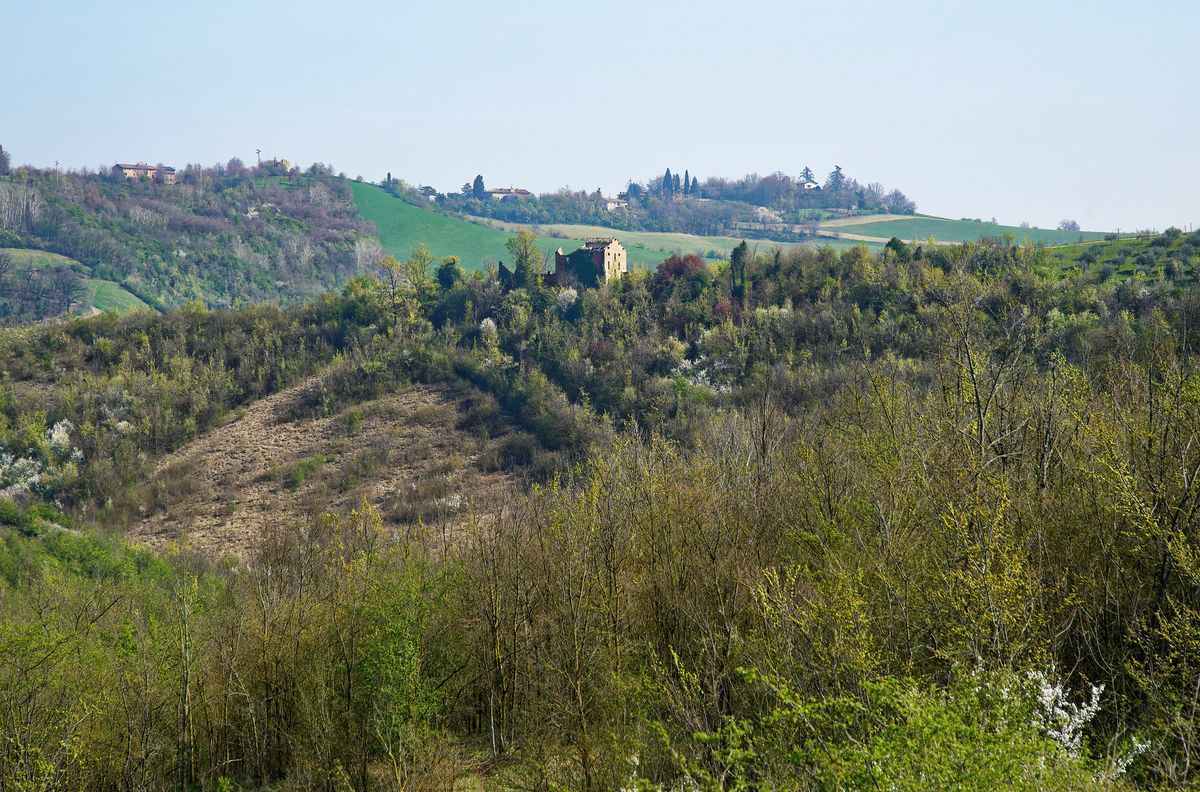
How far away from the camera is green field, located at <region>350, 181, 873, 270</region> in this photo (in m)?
121

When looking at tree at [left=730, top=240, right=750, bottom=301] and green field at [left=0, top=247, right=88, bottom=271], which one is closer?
tree at [left=730, top=240, right=750, bottom=301]

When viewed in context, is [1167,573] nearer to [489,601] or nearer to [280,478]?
[489,601]

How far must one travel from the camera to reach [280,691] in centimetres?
2212

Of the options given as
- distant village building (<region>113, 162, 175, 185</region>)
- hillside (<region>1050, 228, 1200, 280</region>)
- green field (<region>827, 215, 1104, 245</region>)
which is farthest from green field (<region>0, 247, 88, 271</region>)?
hillside (<region>1050, 228, 1200, 280</region>)

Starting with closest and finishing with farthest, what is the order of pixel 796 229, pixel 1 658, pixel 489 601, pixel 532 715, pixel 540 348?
pixel 532 715 < pixel 1 658 < pixel 489 601 < pixel 540 348 < pixel 796 229

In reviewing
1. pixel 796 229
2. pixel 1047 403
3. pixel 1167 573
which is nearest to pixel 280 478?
pixel 1047 403

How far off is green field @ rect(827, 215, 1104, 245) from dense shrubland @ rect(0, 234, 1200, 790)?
219ft

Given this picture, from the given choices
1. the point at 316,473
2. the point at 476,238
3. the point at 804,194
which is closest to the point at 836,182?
the point at 804,194

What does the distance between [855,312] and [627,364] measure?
1427 cm

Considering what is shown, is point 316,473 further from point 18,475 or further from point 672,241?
point 672,241

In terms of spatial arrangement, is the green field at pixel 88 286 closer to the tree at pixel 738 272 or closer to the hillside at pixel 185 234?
the hillside at pixel 185 234

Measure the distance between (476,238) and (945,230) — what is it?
213ft

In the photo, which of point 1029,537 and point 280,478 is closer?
point 1029,537

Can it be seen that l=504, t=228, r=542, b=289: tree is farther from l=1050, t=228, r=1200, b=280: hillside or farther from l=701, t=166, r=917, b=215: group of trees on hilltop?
l=701, t=166, r=917, b=215: group of trees on hilltop
